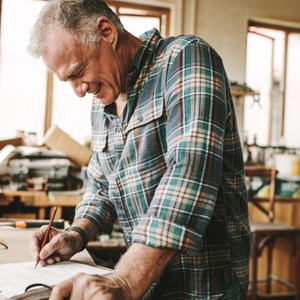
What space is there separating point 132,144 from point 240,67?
3.39m

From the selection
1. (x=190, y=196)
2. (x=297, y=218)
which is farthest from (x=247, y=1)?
(x=190, y=196)

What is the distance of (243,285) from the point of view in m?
1.13

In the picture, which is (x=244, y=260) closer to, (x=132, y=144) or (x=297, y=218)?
(x=132, y=144)

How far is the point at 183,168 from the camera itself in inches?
37.2

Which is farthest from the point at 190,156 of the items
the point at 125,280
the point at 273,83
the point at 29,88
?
the point at 273,83

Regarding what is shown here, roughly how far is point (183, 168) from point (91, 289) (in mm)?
292

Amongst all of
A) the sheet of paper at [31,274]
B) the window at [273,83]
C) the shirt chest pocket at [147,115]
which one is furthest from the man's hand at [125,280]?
the window at [273,83]

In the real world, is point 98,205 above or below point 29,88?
below

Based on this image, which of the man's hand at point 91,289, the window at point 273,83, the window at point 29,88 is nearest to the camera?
the man's hand at point 91,289

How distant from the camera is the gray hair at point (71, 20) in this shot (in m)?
1.09

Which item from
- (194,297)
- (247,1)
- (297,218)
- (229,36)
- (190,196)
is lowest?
(297,218)

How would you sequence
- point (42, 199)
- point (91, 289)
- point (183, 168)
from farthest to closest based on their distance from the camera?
point (42, 199), point (183, 168), point (91, 289)

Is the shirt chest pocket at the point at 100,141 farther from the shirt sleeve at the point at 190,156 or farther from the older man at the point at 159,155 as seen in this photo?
the shirt sleeve at the point at 190,156

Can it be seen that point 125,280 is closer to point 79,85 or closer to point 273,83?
point 79,85
